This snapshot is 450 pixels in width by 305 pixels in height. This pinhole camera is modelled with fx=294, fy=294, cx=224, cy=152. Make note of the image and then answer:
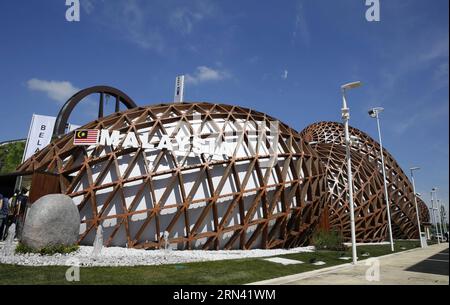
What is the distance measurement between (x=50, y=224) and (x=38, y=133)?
26.8 metres

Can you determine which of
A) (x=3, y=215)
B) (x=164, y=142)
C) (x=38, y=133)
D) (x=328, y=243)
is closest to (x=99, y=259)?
(x=164, y=142)

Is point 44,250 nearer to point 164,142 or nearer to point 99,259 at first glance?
point 99,259

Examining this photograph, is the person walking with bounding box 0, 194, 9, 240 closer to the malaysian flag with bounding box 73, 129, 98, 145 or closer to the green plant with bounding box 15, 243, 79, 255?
the malaysian flag with bounding box 73, 129, 98, 145

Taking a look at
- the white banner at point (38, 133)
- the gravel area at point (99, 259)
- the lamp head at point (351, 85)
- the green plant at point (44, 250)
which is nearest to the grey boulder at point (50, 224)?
the green plant at point (44, 250)

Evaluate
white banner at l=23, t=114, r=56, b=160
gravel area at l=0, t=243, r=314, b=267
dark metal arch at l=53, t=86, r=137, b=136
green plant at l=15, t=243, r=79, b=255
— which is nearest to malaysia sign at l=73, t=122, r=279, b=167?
gravel area at l=0, t=243, r=314, b=267

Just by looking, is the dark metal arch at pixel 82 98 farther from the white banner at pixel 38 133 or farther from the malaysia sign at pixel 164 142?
the malaysia sign at pixel 164 142

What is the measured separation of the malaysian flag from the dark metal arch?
12.8 meters

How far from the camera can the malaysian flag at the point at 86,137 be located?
60.0 ft

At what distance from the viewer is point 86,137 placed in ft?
60.5

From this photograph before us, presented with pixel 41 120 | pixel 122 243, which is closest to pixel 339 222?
pixel 122 243

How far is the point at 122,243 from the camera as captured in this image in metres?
16.9

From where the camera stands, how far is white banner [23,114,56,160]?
35.4 metres
